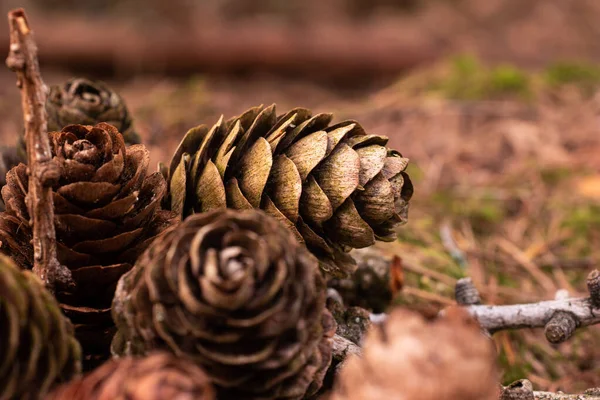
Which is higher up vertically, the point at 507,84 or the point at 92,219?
the point at 507,84

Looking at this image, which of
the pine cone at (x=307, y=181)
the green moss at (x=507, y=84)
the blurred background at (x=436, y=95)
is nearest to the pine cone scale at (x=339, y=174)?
the pine cone at (x=307, y=181)

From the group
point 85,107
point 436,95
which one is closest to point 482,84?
point 436,95

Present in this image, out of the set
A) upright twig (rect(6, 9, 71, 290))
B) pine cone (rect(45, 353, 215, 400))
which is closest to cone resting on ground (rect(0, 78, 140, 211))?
upright twig (rect(6, 9, 71, 290))

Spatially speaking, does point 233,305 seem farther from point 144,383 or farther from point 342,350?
point 342,350

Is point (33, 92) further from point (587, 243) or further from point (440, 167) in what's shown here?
point (440, 167)

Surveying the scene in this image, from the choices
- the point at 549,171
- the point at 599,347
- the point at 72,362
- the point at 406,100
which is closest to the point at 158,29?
the point at 406,100

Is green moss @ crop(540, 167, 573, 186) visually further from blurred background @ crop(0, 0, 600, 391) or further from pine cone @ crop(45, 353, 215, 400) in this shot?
pine cone @ crop(45, 353, 215, 400)
